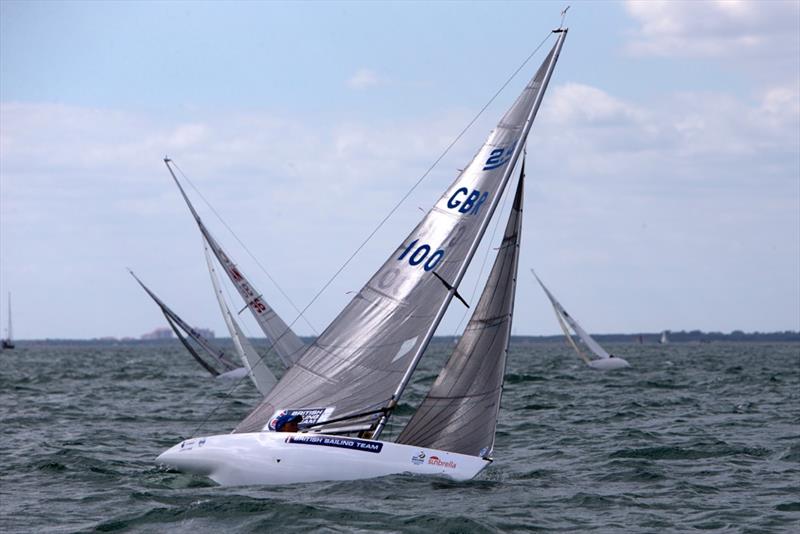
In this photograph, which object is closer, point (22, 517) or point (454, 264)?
point (22, 517)

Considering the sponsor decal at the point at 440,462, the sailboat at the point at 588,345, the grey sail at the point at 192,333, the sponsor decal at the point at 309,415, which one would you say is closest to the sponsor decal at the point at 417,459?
the sponsor decal at the point at 440,462

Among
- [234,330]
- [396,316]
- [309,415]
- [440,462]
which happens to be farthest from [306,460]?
[234,330]

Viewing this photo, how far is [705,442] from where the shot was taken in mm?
22656

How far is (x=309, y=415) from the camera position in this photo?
17219 millimetres

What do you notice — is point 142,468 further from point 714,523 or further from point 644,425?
point 644,425

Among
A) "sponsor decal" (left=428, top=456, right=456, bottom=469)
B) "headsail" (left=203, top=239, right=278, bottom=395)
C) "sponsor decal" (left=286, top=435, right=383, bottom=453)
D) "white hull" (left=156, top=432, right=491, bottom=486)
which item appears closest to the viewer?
"white hull" (left=156, top=432, right=491, bottom=486)

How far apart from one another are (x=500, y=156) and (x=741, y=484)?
649cm

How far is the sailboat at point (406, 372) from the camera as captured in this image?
16516 mm

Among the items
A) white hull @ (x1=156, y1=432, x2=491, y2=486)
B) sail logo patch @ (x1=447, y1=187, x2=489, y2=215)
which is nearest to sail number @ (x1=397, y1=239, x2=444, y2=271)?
sail logo patch @ (x1=447, y1=187, x2=489, y2=215)

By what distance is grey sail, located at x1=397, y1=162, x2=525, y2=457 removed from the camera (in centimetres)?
1773

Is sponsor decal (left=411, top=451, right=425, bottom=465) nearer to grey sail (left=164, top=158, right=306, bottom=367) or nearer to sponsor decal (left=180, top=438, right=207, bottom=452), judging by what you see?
sponsor decal (left=180, top=438, right=207, bottom=452)

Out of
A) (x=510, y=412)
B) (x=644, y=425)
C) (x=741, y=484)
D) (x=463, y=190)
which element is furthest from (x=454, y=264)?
(x=510, y=412)

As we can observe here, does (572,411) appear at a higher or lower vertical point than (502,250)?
lower

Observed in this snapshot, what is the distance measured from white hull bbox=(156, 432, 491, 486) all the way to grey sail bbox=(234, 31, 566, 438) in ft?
1.77
